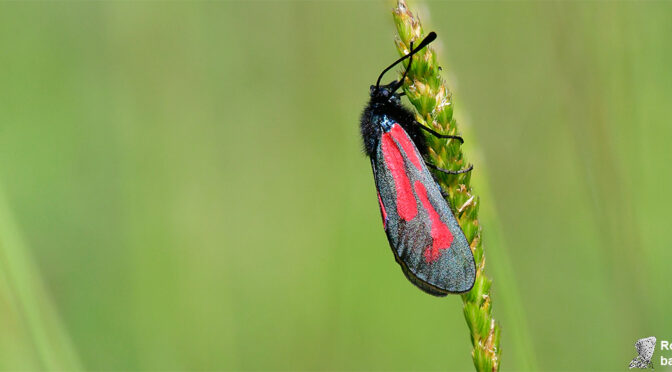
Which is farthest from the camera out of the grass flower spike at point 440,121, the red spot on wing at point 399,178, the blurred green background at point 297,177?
the blurred green background at point 297,177

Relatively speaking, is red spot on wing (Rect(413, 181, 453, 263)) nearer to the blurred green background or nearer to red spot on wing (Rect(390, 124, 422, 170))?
red spot on wing (Rect(390, 124, 422, 170))

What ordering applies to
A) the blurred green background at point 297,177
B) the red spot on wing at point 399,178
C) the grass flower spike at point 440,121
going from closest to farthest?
the grass flower spike at point 440,121 → the red spot on wing at point 399,178 → the blurred green background at point 297,177

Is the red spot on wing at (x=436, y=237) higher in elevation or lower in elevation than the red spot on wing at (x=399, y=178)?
lower

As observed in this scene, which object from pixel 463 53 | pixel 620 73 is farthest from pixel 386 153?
pixel 463 53

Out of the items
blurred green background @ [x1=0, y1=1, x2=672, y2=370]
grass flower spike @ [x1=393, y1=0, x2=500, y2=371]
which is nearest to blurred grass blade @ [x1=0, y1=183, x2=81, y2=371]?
blurred green background @ [x1=0, y1=1, x2=672, y2=370]

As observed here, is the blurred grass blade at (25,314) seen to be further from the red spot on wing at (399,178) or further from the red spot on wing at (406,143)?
the red spot on wing at (406,143)

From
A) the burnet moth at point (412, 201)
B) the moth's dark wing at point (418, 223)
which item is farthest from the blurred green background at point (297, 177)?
the moth's dark wing at point (418, 223)

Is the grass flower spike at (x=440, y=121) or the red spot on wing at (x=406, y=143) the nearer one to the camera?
the grass flower spike at (x=440, y=121)
